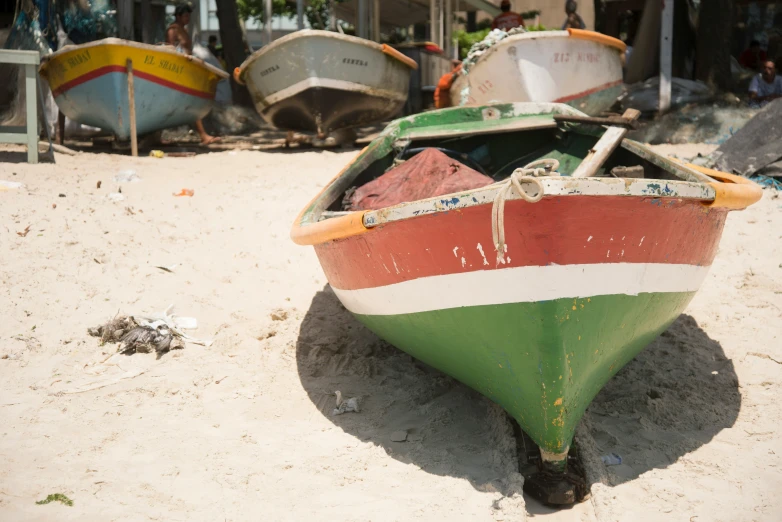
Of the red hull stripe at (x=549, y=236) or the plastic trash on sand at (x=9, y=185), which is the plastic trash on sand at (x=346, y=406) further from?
the plastic trash on sand at (x=9, y=185)

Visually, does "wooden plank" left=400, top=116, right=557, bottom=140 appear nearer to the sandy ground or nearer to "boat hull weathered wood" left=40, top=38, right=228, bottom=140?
the sandy ground

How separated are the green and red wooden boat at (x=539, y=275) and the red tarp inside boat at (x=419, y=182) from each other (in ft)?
1.86

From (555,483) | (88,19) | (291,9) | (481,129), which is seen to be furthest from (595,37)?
(291,9)

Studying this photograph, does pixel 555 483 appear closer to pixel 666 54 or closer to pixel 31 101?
pixel 31 101

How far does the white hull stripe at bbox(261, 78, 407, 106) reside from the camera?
30.0 feet

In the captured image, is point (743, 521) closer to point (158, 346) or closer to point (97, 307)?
point (158, 346)

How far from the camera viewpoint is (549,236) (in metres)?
2.89

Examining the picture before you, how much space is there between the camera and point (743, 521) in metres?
3.07

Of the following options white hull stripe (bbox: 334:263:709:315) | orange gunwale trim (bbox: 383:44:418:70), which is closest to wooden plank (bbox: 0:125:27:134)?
orange gunwale trim (bbox: 383:44:418:70)

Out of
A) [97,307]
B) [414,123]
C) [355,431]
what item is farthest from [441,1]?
[355,431]

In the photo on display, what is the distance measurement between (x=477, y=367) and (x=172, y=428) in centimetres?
147

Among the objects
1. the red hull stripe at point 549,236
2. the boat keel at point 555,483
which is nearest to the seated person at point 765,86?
the red hull stripe at point 549,236

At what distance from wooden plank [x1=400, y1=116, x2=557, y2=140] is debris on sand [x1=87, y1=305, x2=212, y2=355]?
1.81m

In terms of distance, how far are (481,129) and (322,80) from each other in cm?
446
